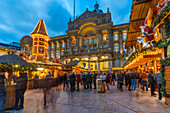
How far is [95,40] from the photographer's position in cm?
3806

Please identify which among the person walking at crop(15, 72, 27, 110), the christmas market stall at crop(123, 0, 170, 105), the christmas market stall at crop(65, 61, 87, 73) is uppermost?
the christmas market stall at crop(123, 0, 170, 105)

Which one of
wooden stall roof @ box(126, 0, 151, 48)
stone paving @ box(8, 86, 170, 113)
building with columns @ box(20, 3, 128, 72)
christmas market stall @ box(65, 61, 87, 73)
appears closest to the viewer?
stone paving @ box(8, 86, 170, 113)

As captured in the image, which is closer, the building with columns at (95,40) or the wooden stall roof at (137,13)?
the wooden stall roof at (137,13)

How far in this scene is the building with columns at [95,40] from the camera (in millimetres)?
33156

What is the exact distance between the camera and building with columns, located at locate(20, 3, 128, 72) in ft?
109

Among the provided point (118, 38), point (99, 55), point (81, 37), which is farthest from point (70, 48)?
point (118, 38)

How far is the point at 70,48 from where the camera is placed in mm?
38188

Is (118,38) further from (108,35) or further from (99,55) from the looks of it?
(99,55)

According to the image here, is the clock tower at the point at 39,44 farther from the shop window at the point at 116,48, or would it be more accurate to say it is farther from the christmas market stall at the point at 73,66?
the shop window at the point at 116,48

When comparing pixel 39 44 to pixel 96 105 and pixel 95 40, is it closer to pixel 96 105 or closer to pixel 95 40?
pixel 96 105

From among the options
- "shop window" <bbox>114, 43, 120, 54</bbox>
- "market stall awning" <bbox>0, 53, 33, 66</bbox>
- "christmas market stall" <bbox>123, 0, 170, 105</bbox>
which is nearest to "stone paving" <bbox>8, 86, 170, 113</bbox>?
"christmas market stall" <bbox>123, 0, 170, 105</bbox>

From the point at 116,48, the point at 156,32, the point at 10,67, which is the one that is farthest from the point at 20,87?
the point at 116,48

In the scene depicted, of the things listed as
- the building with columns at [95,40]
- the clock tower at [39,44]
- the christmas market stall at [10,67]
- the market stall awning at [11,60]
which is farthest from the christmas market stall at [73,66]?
the building with columns at [95,40]

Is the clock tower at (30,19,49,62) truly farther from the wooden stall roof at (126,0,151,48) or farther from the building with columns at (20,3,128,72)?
the building with columns at (20,3,128,72)
